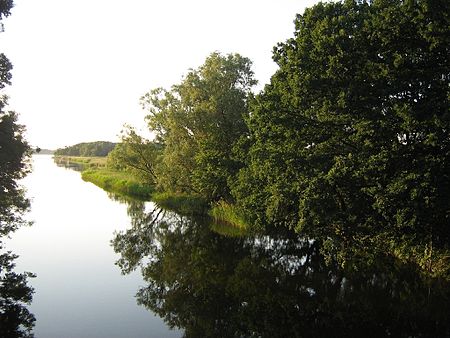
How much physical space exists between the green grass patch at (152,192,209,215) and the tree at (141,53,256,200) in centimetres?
193

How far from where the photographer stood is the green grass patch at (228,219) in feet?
116

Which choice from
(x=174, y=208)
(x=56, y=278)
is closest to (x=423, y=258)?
(x=56, y=278)

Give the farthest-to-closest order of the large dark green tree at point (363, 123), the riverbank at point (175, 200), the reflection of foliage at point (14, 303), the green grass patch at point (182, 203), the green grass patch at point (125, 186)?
the green grass patch at point (125, 186)
the green grass patch at point (182, 203)
the riverbank at point (175, 200)
the large dark green tree at point (363, 123)
the reflection of foliage at point (14, 303)

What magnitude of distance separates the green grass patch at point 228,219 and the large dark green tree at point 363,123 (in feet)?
39.0

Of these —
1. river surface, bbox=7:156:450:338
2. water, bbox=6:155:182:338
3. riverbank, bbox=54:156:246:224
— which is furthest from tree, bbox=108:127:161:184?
river surface, bbox=7:156:450:338

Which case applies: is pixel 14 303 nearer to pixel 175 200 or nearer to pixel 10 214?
pixel 10 214

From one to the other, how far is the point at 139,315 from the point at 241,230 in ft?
65.1

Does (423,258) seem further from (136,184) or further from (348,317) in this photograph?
(136,184)

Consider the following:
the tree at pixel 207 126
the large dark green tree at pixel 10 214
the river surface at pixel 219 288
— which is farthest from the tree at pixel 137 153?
the river surface at pixel 219 288

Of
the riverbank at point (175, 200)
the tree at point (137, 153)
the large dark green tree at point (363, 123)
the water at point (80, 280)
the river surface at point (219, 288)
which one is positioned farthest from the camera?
the tree at point (137, 153)

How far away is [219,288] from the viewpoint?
20.2 meters

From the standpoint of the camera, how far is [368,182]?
68.8ft

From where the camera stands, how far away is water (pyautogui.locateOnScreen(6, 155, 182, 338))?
15766 millimetres

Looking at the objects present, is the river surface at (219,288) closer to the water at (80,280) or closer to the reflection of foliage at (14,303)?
the water at (80,280)
